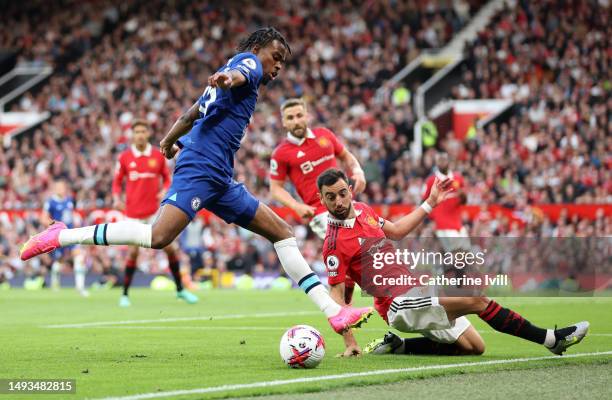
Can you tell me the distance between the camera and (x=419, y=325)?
8.25 meters

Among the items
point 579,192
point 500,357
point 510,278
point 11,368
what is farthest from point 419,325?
point 579,192

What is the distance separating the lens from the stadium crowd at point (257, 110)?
1049 inches

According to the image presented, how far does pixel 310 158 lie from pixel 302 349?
4.95m

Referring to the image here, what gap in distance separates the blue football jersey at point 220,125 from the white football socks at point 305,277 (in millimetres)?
769

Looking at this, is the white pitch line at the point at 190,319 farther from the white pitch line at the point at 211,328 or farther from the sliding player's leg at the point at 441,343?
the sliding player's leg at the point at 441,343

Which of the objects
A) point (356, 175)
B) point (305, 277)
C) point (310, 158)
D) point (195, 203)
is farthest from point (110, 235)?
point (310, 158)

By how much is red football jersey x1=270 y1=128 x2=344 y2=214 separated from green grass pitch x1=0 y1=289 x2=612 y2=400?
5.30ft

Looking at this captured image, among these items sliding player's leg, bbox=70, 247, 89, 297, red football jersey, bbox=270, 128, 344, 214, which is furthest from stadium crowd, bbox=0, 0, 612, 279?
red football jersey, bbox=270, 128, 344, 214

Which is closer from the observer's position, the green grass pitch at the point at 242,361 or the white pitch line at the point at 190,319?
the green grass pitch at the point at 242,361

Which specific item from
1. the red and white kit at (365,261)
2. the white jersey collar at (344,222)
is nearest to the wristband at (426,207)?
the red and white kit at (365,261)

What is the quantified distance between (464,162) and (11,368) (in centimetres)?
2071

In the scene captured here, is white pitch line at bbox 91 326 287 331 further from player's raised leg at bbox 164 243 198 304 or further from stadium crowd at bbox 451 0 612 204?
stadium crowd at bbox 451 0 612 204

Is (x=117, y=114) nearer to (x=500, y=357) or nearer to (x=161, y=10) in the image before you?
(x=161, y=10)

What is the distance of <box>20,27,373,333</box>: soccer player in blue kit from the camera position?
860cm
